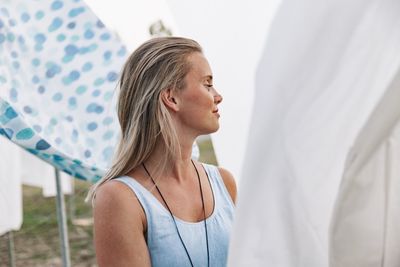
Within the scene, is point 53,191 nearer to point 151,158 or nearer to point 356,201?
point 151,158

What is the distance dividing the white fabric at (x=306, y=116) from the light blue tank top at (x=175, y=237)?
52 centimetres

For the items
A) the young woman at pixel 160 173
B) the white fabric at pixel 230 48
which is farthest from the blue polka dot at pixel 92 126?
the young woman at pixel 160 173

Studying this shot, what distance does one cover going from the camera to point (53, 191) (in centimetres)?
352

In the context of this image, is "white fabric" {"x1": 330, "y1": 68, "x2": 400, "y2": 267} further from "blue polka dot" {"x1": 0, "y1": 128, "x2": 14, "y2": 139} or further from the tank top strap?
"blue polka dot" {"x1": 0, "y1": 128, "x2": 14, "y2": 139}

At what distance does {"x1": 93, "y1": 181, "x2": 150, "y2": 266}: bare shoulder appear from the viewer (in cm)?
128

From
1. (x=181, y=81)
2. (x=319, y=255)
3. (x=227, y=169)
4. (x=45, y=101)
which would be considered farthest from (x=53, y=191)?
(x=319, y=255)

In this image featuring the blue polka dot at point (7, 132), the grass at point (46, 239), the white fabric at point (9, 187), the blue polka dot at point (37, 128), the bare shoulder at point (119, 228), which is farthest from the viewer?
the grass at point (46, 239)

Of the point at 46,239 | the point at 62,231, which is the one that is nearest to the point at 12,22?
the point at 62,231

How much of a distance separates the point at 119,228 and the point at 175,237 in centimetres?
11

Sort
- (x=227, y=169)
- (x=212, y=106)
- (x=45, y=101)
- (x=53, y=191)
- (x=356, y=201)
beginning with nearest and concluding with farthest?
(x=356, y=201) → (x=212, y=106) → (x=227, y=169) → (x=45, y=101) → (x=53, y=191)

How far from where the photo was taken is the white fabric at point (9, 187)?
243 cm

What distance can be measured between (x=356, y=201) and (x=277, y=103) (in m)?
0.14

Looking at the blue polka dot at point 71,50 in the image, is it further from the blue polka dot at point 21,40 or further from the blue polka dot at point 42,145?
the blue polka dot at point 42,145

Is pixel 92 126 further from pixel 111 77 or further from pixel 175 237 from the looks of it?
pixel 175 237
